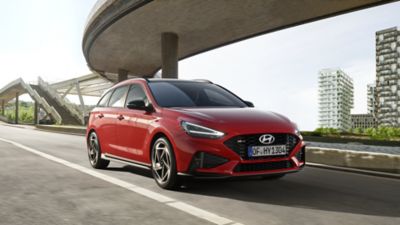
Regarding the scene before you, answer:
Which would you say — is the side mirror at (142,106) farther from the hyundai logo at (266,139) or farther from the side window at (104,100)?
the side window at (104,100)

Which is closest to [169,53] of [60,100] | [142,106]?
[142,106]

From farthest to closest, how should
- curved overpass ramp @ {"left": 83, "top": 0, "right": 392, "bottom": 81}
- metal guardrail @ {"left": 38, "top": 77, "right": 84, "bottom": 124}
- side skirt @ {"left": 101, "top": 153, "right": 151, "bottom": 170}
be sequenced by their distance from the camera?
metal guardrail @ {"left": 38, "top": 77, "right": 84, "bottom": 124}
curved overpass ramp @ {"left": 83, "top": 0, "right": 392, "bottom": 81}
side skirt @ {"left": 101, "top": 153, "right": 151, "bottom": 170}

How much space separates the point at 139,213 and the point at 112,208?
0.39m

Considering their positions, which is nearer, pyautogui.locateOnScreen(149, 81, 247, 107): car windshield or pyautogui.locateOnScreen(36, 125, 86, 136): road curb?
pyautogui.locateOnScreen(149, 81, 247, 107): car windshield

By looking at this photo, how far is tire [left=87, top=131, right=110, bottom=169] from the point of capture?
8.41 m

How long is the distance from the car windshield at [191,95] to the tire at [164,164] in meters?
0.66

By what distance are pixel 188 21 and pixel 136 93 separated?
21.8m

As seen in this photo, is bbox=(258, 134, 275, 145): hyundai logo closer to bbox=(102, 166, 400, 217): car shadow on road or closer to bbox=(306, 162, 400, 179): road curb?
bbox=(102, 166, 400, 217): car shadow on road

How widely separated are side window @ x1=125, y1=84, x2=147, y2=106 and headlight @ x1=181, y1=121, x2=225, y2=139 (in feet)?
5.02

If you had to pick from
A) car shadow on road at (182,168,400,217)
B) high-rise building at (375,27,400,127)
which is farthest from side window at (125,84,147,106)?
high-rise building at (375,27,400,127)

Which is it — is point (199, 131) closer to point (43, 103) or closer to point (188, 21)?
point (188, 21)

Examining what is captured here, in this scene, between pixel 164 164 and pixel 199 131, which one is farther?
pixel 164 164

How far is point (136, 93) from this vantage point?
7.50 meters

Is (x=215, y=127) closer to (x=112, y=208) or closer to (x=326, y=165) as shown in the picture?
(x=112, y=208)
